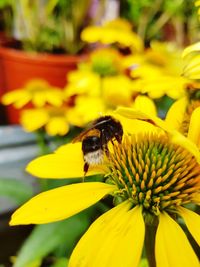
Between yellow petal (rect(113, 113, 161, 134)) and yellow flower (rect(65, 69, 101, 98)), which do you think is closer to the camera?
yellow petal (rect(113, 113, 161, 134))

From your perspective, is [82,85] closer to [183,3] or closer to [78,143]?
[183,3]

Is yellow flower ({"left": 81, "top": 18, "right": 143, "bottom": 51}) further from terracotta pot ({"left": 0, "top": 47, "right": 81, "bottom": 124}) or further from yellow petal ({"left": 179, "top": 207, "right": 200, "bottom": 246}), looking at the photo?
yellow petal ({"left": 179, "top": 207, "right": 200, "bottom": 246})

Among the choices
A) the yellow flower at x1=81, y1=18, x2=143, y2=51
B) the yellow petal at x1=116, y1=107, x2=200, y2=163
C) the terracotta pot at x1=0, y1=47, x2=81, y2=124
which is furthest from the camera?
the terracotta pot at x1=0, y1=47, x2=81, y2=124

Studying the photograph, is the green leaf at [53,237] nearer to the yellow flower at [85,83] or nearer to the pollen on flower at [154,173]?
the yellow flower at [85,83]

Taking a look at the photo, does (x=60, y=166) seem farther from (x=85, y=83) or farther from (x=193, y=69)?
(x=85, y=83)

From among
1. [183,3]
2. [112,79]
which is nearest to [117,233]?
[112,79]

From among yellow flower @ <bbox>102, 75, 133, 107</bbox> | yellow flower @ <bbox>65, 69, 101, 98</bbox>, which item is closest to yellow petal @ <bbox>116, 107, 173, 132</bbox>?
yellow flower @ <bbox>102, 75, 133, 107</bbox>

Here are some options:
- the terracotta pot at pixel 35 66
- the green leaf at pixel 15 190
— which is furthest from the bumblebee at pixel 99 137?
the terracotta pot at pixel 35 66
